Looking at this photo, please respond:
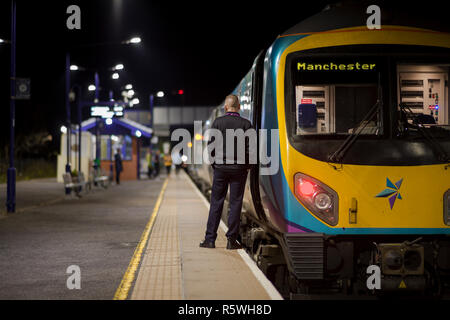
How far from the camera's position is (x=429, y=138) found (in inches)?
241

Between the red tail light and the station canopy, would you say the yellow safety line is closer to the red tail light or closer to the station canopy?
the red tail light

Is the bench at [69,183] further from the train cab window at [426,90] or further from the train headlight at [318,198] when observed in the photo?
the train cab window at [426,90]

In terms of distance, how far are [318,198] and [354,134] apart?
0.71 m

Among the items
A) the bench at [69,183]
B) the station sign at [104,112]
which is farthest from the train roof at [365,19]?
the station sign at [104,112]

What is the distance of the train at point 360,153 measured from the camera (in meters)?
5.89

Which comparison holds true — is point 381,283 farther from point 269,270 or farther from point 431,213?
point 269,270

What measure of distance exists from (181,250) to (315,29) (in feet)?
12.0

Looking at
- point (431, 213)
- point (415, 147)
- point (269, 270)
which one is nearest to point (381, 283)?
point (431, 213)

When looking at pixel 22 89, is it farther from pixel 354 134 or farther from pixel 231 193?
pixel 354 134

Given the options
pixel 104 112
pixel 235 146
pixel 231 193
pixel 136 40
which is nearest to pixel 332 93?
pixel 235 146

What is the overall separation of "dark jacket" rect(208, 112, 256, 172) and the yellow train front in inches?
38.5

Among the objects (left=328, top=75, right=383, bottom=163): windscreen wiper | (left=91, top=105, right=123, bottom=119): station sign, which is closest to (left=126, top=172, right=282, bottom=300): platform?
(left=328, top=75, right=383, bottom=163): windscreen wiper

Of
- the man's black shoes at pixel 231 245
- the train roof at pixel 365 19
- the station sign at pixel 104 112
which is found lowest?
the man's black shoes at pixel 231 245

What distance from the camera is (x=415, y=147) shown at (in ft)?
20.0
